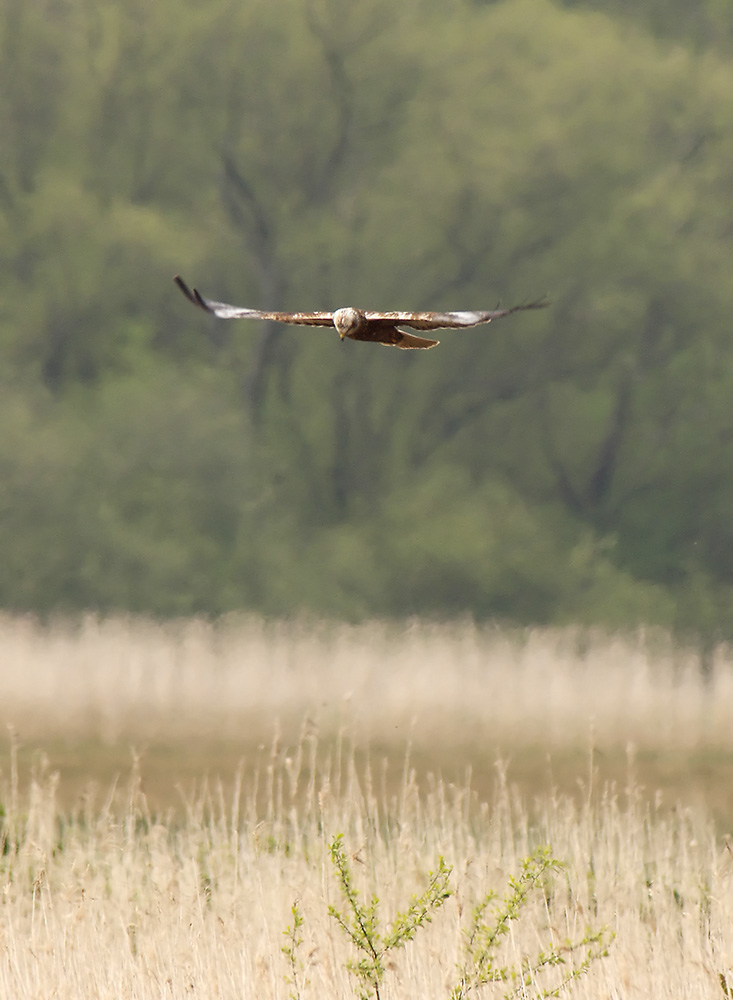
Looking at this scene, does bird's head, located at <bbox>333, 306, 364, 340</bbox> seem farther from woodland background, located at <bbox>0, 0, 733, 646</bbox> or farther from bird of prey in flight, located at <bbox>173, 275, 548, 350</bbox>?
woodland background, located at <bbox>0, 0, 733, 646</bbox>

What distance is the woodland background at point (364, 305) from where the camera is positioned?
68.0ft

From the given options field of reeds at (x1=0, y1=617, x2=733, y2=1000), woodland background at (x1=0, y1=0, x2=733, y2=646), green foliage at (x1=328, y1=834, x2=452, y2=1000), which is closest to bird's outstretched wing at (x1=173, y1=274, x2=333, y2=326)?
green foliage at (x1=328, y1=834, x2=452, y2=1000)

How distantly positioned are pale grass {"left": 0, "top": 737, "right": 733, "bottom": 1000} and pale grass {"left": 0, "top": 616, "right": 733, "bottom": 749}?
4.42 meters

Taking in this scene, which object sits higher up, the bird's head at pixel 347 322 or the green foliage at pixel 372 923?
the bird's head at pixel 347 322

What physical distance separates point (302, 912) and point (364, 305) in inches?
603

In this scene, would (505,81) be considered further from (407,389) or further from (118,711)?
(118,711)

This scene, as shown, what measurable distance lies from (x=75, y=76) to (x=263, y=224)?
3.84 m

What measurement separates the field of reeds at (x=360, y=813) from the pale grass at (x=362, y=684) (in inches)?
1.9

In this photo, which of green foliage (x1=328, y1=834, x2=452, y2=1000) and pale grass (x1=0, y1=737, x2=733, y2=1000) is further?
pale grass (x1=0, y1=737, x2=733, y2=1000)

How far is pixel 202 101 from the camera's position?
2345 centimetres

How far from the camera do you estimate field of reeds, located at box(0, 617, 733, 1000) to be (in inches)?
236

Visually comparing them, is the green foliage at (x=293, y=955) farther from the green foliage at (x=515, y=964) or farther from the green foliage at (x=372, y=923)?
the green foliage at (x=515, y=964)

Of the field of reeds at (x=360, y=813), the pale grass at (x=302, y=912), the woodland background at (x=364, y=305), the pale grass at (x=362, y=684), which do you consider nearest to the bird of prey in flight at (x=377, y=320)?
the field of reeds at (x=360, y=813)

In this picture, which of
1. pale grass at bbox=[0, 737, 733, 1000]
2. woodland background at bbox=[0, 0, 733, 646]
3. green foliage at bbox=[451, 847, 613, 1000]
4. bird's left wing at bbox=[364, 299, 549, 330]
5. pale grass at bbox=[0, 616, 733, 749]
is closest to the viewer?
bird's left wing at bbox=[364, 299, 549, 330]
